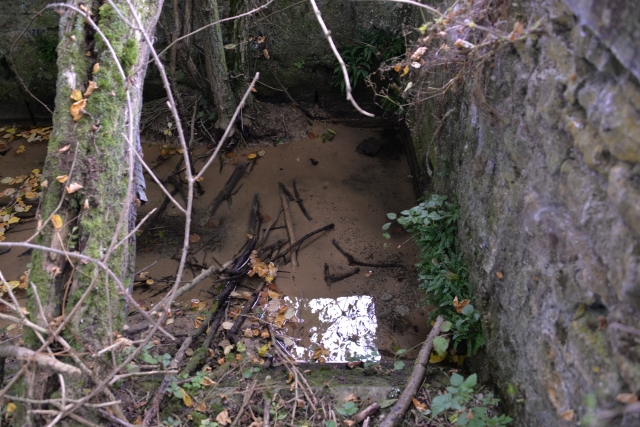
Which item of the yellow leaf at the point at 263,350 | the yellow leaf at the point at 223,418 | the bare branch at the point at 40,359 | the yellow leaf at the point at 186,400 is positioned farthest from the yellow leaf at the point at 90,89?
the yellow leaf at the point at 263,350

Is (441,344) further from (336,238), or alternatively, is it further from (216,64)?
(216,64)

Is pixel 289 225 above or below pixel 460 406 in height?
below

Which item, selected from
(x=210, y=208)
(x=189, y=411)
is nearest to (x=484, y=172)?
(x=189, y=411)

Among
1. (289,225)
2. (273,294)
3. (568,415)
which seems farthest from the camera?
(289,225)

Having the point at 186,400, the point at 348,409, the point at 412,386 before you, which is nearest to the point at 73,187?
the point at 186,400

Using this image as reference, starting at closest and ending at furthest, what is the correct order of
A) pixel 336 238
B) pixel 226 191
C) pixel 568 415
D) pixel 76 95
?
1. pixel 568 415
2. pixel 76 95
3. pixel 336 238
4. pixel 226 191

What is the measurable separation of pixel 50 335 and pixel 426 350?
2147 mm

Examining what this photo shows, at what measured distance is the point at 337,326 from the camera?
405cm

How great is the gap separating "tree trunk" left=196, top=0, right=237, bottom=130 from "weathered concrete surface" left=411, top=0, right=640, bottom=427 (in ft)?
10.6

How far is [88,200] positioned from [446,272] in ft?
7.49

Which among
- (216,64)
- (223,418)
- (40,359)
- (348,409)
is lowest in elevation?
(223,418)

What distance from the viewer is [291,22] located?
5676mm

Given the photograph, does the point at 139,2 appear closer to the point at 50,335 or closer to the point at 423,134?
the point at 50,335

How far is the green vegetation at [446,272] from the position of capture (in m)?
3.06
